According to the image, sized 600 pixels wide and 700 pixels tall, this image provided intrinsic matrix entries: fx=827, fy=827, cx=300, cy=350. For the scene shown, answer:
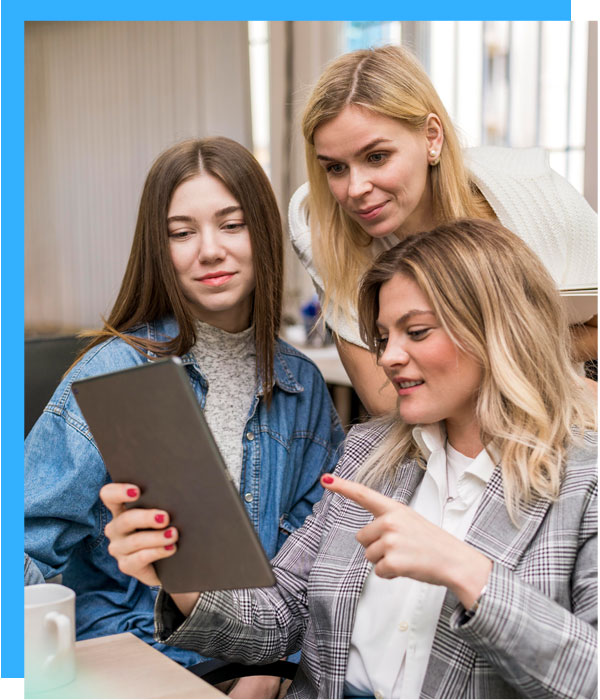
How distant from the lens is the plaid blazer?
886 mm

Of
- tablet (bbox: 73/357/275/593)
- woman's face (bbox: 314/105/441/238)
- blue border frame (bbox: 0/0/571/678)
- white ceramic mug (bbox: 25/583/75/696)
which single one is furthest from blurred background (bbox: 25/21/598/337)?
white ceramic mug (bbox: 25/583/75/696)

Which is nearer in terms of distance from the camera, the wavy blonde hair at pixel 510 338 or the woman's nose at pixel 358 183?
the wavy blonde hair at pixel 510 338

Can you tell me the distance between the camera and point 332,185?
61.7 inches

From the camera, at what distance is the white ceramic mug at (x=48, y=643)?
930 mm

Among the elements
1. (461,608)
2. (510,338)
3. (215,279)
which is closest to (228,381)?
(215,279)

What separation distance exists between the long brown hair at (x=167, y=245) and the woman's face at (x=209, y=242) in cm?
1

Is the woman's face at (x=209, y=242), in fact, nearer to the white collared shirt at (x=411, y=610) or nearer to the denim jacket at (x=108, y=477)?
the denim jacket at (x=108, y=477)

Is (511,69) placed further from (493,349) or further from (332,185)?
(493,349)

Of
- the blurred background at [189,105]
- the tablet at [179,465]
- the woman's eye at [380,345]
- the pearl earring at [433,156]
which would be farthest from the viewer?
the blurred background at [189,105]

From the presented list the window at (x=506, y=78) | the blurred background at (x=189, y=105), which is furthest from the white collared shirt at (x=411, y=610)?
the window at (x=506, y=78)

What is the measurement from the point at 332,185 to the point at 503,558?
811 mm

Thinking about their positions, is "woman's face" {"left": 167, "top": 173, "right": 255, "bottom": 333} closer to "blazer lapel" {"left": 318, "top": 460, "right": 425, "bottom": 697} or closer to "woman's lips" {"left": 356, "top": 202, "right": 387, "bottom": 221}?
"woman's lips" {"left": 356, "top": 202, "right": 387, "bottom": 221}

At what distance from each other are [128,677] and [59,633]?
0.10 metres

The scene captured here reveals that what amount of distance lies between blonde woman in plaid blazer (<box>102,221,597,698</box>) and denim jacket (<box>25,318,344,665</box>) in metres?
0.22
